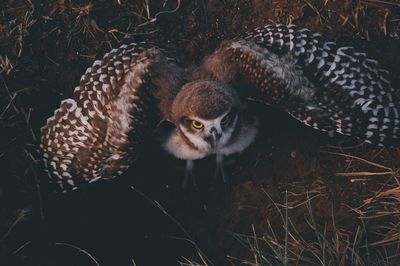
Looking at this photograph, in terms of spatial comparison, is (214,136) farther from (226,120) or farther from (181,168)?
(181,168)

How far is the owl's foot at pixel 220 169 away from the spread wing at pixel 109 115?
73 cm

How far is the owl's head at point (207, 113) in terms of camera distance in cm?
375

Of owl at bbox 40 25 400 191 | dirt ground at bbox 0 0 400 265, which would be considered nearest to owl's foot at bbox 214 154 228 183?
dirt ground at bbox 0 0 400 265

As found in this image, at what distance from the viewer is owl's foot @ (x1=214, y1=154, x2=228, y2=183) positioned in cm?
462

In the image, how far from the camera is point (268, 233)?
450 centimetres

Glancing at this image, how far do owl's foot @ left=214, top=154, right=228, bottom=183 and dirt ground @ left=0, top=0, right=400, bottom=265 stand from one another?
5 cm

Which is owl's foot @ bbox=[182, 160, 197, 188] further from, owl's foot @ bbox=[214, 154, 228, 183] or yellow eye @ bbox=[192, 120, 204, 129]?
yellow eye @ bbox=[192, 120, 204, 129]

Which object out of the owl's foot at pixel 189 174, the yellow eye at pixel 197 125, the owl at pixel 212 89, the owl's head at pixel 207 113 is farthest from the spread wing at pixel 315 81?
the owl's foot at pixel 189 174

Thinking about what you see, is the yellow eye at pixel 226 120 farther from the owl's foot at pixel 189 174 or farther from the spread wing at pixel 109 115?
the owl's foot at pixel 189 174

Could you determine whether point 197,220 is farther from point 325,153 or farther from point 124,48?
point 124,48

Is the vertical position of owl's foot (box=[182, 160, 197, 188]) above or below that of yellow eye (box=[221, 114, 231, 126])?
below

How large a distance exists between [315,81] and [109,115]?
54.4 inches

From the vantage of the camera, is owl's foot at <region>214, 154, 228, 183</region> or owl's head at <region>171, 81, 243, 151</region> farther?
owl's foot at <region>214, 154, 228, 183</region>

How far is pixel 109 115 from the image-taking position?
13.3 feet
